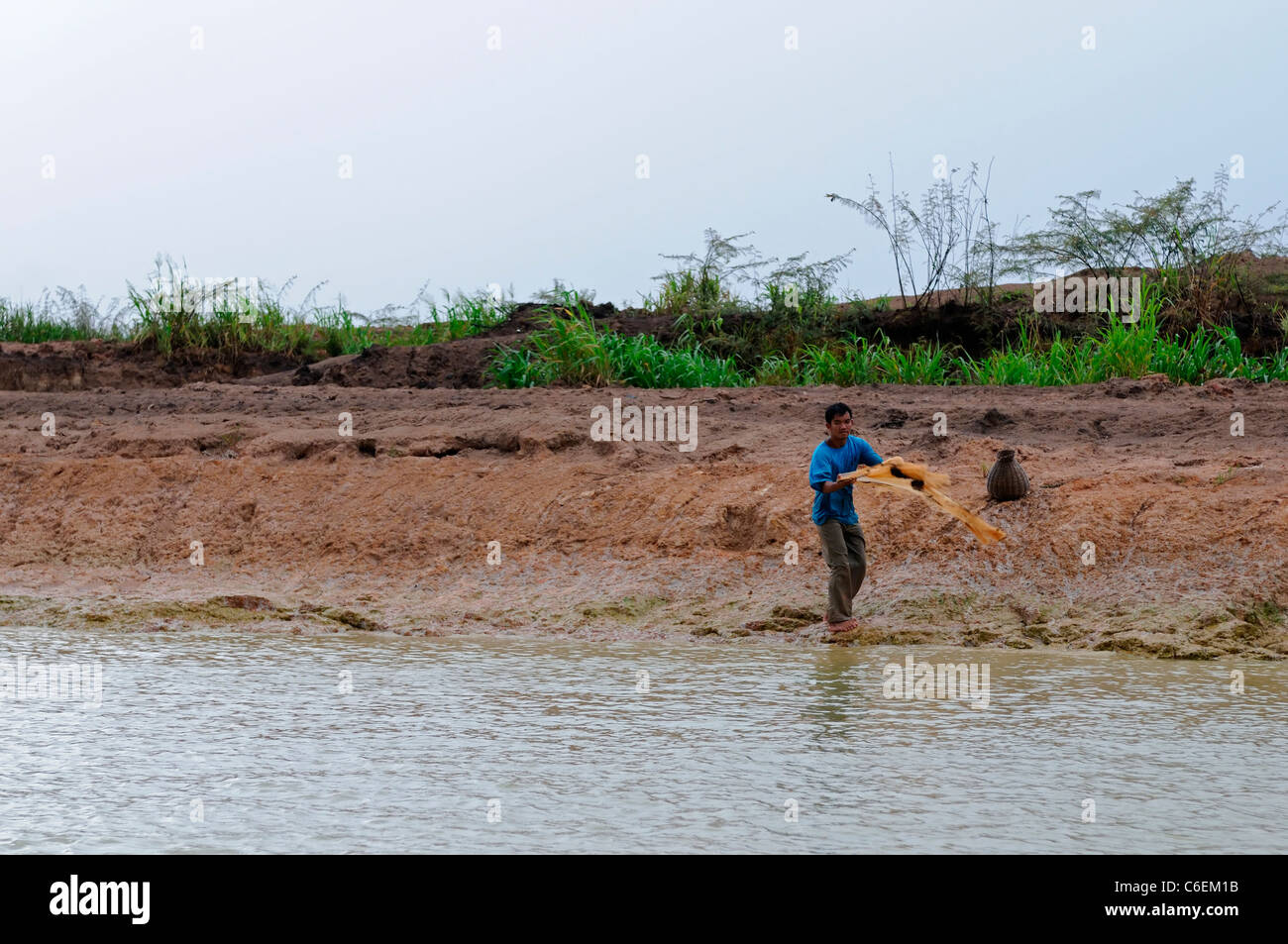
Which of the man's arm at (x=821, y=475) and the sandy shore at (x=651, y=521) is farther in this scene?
the sandy shore at (x=651, y=521)

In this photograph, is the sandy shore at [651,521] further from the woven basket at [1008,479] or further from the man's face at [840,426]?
the man's face at [840,426]

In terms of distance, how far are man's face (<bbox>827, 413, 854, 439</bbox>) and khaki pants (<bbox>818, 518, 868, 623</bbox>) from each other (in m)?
0.54

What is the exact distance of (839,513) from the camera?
834cm

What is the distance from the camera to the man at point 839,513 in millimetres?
8227

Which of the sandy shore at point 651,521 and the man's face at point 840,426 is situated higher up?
the man's face at point 840,426

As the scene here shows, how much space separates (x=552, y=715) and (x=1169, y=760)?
2.63 metres

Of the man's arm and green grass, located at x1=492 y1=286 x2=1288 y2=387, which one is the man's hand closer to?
the man's arm

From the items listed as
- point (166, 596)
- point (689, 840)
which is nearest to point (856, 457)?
point (689, 840)

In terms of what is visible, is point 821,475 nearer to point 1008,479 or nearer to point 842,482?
point 842,482

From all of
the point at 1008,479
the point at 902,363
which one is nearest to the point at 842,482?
the point at 1008,479

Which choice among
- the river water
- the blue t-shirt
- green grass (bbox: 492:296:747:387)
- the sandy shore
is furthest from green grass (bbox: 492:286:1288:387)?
the river water

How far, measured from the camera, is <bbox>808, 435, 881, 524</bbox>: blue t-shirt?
324 inches

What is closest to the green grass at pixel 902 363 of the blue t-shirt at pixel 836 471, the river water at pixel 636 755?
the blue t-shirt at pixel 836 471

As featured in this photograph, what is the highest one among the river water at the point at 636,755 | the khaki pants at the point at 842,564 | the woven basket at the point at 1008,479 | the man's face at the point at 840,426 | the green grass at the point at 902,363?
the green grass at the point at 902,363
